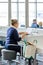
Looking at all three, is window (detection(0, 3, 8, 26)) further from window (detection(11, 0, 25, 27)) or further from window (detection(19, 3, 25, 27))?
window (detection(19, 3, 25, 27))

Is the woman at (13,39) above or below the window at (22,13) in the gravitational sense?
below

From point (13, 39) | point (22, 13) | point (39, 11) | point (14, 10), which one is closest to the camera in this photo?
point (13, 39)

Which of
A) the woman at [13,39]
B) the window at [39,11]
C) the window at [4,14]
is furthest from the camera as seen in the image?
the window at [4,14]

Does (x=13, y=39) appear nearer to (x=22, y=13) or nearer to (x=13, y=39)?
(x=13, y=39)

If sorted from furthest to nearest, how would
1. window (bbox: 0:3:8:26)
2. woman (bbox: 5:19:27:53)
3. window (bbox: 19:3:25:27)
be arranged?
window (bbox: 0:3:8:26) < window (bbox: 19:3:25:27) < woman (bbox: 5:19:27:53)

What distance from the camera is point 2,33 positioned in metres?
5.62

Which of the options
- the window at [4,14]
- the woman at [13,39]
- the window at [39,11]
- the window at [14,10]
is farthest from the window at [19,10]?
the woman at [13,39]

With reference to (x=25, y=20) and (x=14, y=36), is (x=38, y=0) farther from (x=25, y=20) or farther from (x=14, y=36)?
(x=14, y=36)

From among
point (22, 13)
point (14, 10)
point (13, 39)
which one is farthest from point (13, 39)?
point (14, 10)

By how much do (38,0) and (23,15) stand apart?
112cm

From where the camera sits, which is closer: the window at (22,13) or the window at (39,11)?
the window at (39,11)

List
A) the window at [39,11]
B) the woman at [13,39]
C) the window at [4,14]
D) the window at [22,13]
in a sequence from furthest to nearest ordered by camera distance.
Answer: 1. the window at [4,14]
2. the window at [22,13]
3. the window at [39,11]
4. the woman at [13,39]

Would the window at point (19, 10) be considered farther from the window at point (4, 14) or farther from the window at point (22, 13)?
the window at point (4, 14)

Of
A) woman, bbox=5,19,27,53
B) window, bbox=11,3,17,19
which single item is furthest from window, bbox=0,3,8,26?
woman, bbox=5,19,27,53
